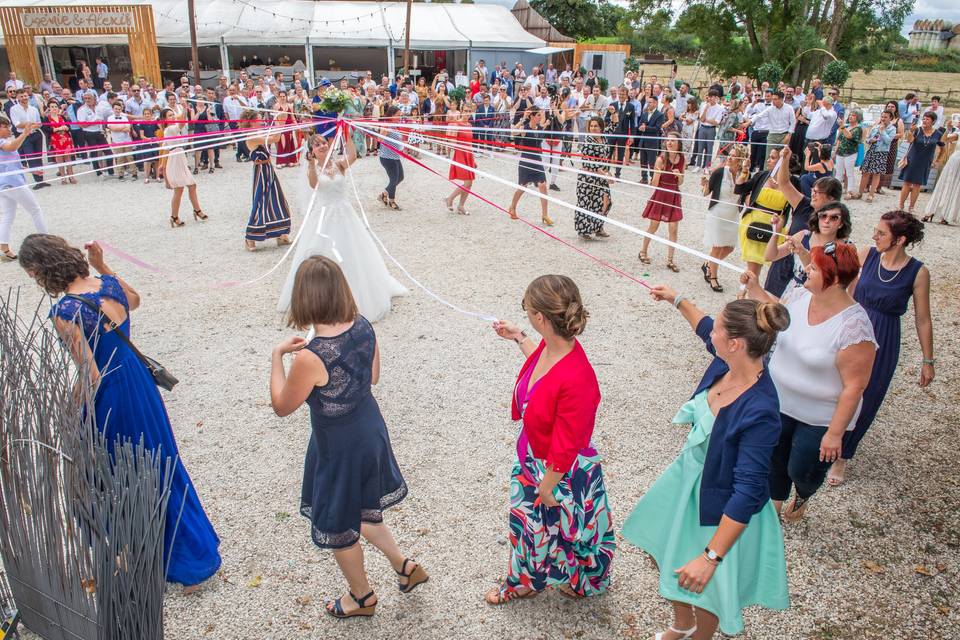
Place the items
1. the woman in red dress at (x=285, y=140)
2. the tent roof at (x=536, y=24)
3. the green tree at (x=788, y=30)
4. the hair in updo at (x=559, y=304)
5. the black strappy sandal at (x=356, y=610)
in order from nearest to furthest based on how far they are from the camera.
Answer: the hair in updo at (x=559, y=304), the black strappy sandal at (x=356, y=610), the woman in red dress at (x=285, y=140), the green tree at (x=788, y=30), the tent roof at (x=536, y=24)

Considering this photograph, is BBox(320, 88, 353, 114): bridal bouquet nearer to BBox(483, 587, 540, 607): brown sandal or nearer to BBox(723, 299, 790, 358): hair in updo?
BBox(483, 587, 540, 607): brown sandal

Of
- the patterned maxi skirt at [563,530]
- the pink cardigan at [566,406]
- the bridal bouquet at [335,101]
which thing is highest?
the bridal bouquet at [335,101]

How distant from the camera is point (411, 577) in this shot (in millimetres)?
3232

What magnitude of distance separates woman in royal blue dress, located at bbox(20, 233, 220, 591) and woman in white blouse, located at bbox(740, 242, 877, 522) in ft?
9.71

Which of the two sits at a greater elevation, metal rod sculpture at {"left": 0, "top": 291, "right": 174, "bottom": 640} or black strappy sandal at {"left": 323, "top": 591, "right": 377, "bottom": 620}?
metal rod sculpture at {"left": 0, "top": 291, "right": 174, "bottom": 640}

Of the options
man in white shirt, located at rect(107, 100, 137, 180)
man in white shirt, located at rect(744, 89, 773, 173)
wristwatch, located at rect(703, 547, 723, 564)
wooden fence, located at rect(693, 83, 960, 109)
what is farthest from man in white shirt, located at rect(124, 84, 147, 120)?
wooden fence, located at rect(693, 83, 960, 109)

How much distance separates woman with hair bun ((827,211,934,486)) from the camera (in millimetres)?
3826

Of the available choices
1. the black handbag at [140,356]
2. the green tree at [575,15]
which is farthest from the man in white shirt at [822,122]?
the green tree at [575,15]

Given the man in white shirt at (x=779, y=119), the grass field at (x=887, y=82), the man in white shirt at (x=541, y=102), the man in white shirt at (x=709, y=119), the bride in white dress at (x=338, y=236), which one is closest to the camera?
the bride in white dress at (x=338, y=236)

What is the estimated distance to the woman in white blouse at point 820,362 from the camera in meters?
3.15

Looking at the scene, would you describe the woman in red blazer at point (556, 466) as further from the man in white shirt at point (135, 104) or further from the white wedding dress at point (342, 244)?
the man in white shirt at point (135, 104)

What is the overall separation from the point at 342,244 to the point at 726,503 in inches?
184

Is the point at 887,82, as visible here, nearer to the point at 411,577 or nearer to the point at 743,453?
the point at 743,453

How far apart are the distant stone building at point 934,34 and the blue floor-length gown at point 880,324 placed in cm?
12974
